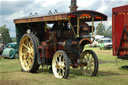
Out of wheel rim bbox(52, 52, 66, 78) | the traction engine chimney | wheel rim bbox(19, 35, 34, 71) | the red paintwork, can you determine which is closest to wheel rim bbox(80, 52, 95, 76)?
wheel rim bbox(52, 52, 66, 78)

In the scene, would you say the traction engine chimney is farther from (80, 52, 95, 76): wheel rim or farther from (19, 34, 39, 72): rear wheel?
(80, 52, 95, 76): wheel rim

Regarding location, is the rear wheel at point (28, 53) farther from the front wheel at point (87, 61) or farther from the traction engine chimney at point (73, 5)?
the traction engine chimney at point (73, 5)

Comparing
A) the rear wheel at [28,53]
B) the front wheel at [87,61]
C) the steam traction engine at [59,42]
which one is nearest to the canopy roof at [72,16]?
the steam traction engine at [59,42]

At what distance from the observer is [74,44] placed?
8602 mm

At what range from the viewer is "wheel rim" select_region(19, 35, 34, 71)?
9977 mm

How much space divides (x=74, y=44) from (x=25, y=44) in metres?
2.99

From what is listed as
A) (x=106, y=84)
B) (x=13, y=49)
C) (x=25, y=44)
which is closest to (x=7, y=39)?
(x=13, y=49)

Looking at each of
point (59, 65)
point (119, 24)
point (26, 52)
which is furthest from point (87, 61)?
point (119, 24)

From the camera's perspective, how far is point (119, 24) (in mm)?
11453

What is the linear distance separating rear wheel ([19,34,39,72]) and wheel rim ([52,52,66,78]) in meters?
1.10

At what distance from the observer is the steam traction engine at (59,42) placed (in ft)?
27.3

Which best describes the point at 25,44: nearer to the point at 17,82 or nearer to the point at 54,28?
the point at 54,28

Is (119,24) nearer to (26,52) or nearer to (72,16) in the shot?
(72,16)

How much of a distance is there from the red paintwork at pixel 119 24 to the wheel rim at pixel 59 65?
4000 millimetres
